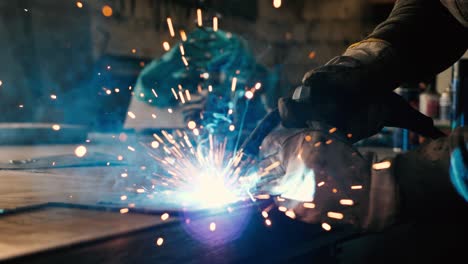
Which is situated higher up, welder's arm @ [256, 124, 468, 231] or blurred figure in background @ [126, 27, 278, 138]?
blurred figure in background @ [126, 27, 278, 138]

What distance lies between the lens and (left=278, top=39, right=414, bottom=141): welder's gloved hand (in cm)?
138

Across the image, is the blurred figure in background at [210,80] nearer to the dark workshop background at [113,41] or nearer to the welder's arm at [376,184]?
the dark workshop background at [113,41]

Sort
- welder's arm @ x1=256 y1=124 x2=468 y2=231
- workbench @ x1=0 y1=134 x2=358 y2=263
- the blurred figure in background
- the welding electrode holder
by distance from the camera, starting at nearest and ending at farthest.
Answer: workbench @ x1=0 y1=134 x2=358 y2=263 → welder's arm @ x1=256 y1=124 x2=468 y2=231 → the welding electrode holder → the blurred figure in background

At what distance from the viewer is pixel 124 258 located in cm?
100

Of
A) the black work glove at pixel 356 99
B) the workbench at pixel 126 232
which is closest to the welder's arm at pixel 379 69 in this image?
the black work glove at pixel 356 99

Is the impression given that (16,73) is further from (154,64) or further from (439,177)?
(439,177)

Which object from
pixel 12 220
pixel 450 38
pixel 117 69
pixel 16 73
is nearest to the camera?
pixel 12 220

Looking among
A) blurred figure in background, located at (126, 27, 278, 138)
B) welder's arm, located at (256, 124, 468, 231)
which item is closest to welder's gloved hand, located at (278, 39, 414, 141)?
welder's arm, located at (256, 124, 468, 231)

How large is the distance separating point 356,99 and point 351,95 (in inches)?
1.1

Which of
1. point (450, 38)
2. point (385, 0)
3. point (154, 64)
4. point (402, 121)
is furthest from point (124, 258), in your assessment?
point (385, 0)

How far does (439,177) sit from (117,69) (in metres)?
5.13

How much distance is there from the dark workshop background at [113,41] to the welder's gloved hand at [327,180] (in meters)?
3.41

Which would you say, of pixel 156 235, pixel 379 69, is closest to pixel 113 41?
pixel 379 69

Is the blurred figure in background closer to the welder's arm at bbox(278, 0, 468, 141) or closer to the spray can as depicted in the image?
the spray can
